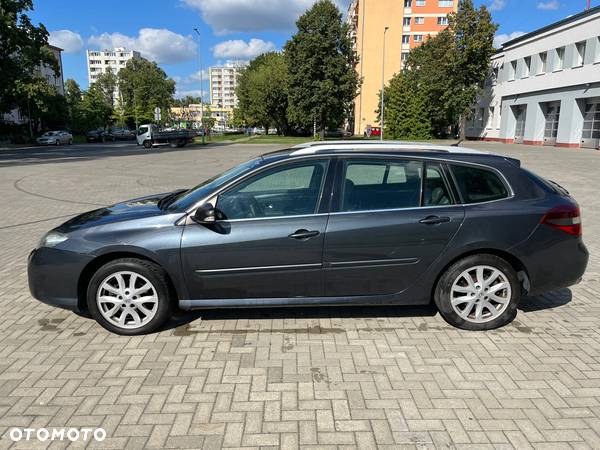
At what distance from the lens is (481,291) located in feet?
13.0

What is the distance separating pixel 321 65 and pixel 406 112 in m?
10.2

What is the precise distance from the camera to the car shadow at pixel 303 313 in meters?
4.31

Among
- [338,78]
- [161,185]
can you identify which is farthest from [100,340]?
[338,78]

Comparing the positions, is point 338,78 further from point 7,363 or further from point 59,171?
point 7,363

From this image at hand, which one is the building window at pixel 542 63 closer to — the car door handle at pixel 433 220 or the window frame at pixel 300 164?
the car door handle at pixel 433 220

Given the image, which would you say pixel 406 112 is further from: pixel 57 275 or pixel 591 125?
pixel 57 275

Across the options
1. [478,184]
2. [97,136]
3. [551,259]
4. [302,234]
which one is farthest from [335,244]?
[97,136]

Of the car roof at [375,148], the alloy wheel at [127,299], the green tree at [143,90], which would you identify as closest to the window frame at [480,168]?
the car roof at [375,148]

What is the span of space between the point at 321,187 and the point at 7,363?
2.89 meters

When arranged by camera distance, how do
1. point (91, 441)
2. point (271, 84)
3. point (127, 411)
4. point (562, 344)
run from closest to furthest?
point (91, 441)
point (127, 411)
point (562, 344)
point (271, 84)

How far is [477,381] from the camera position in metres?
3.24

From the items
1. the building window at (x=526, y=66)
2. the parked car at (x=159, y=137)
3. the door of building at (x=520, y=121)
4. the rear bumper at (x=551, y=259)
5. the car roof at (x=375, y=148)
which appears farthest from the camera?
the door of building at (x=520, y=121)

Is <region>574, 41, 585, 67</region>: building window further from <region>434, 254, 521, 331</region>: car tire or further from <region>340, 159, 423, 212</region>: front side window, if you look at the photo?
<region>340, 159, 423, 212</region>: front side window

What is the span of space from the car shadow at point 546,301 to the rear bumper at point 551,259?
0.63m
